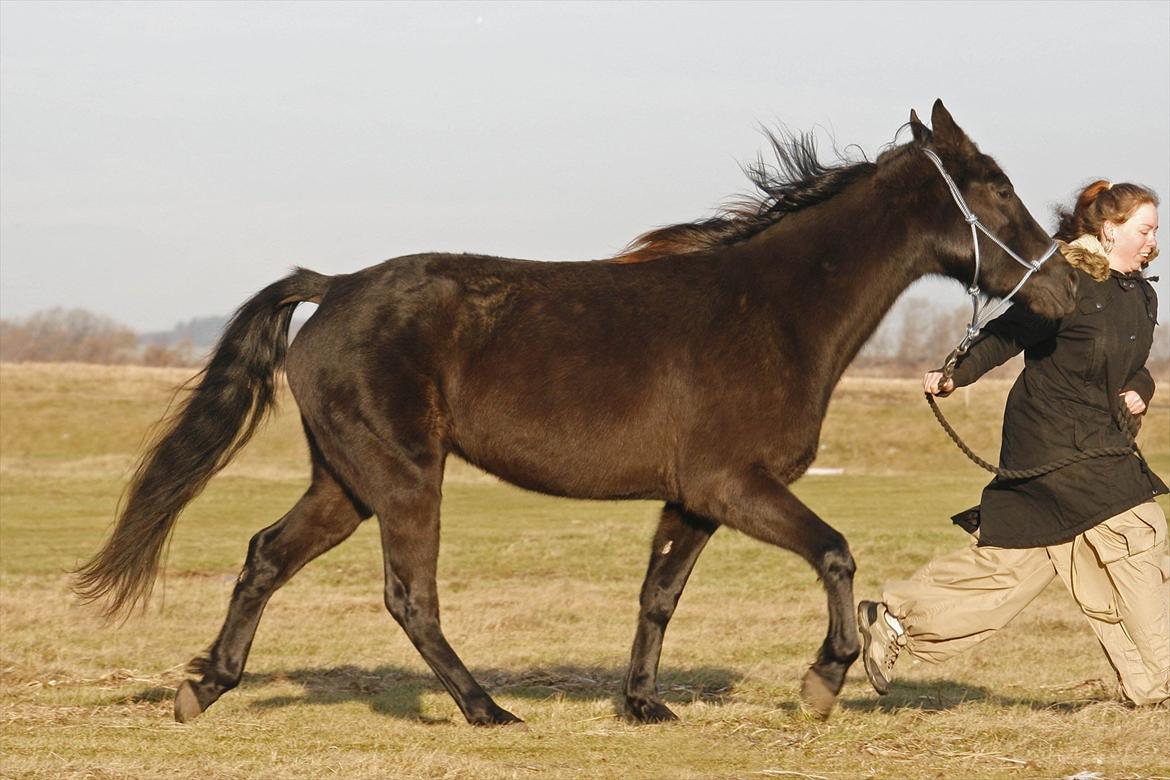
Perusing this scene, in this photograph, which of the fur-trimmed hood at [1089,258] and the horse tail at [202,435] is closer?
the fur-trimmed hood at [1089,258]

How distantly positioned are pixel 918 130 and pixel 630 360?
1.81 metres

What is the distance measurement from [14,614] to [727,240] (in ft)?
23.8

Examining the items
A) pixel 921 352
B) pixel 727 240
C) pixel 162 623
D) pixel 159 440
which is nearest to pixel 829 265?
pixel 727 240

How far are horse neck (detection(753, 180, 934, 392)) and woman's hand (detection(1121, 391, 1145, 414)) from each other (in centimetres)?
115

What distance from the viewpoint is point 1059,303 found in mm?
6414

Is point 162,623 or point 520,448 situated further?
point 162,623

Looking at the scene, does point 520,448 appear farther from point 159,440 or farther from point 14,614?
point 14,614

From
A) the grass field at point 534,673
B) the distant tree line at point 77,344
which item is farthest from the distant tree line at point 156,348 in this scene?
the grass field at point 534,673

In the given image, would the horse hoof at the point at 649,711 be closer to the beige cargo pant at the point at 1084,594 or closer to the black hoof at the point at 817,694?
the black hoof at the point at 817,694

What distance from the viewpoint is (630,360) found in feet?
21.4

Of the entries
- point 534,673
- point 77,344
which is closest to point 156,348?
point 77,344

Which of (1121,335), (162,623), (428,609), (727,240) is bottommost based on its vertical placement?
(162,623)

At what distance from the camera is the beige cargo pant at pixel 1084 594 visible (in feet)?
21.7

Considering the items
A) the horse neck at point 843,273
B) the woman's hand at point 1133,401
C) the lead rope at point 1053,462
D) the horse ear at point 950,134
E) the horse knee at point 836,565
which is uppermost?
the horse ear at point 950,134
